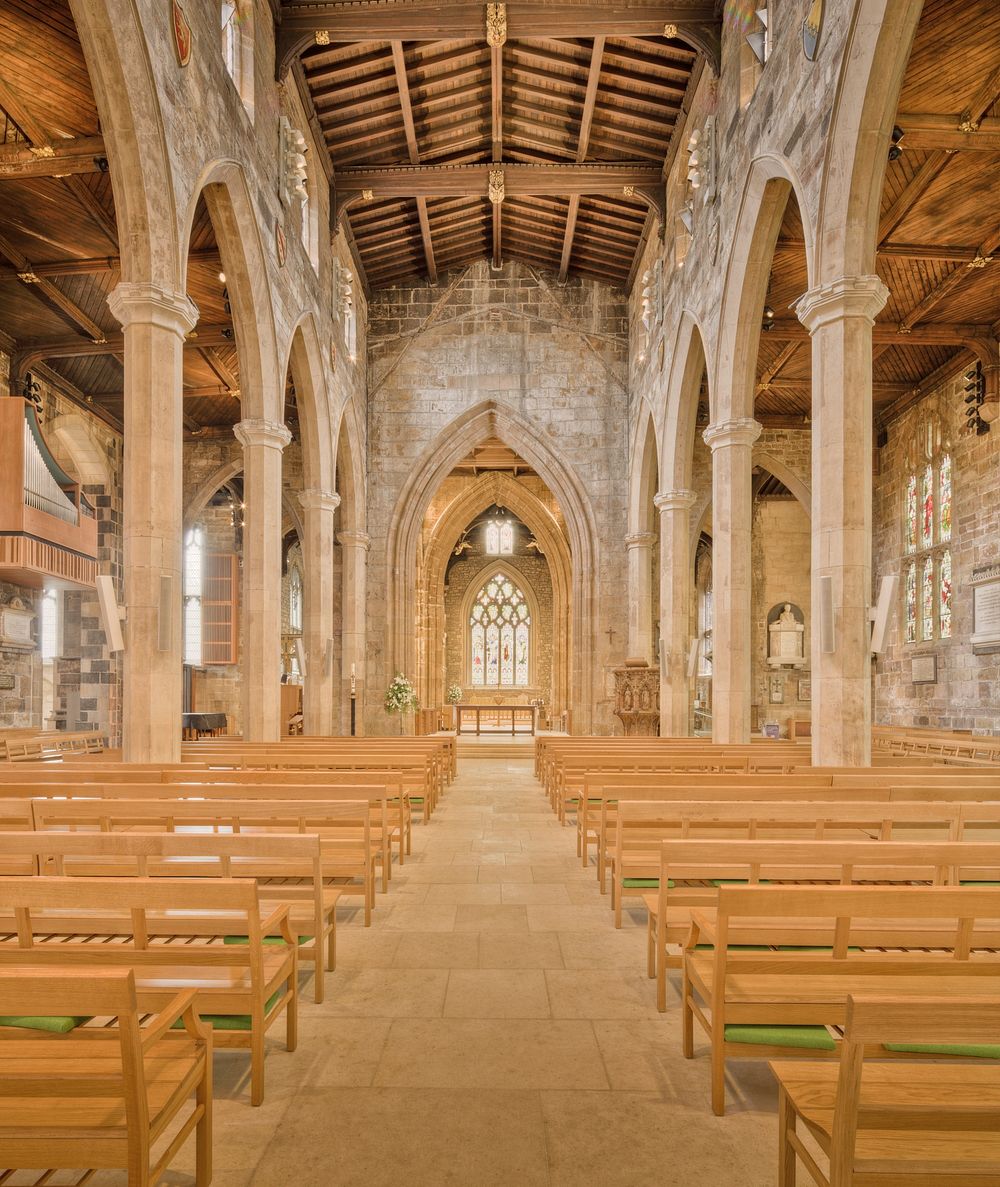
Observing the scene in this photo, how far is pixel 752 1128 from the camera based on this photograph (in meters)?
2.40

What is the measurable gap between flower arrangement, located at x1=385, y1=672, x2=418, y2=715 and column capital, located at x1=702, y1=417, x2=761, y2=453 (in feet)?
29.1

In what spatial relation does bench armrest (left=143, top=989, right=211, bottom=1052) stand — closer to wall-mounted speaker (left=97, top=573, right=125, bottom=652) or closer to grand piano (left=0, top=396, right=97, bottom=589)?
wall-mounted speaker (left=97, top=573, right=125, bottom=652)

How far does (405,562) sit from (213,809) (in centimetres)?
1453

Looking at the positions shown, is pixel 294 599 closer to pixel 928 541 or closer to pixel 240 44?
pixel 240 44

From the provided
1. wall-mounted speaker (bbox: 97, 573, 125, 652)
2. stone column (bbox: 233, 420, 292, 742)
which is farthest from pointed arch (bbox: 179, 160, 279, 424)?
wall-mounted speaker (bbox: 97, 573, 125, 652)

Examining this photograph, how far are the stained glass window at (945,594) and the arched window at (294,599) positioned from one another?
51.9 feet

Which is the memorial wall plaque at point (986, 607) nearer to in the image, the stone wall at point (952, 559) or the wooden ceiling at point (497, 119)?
the stone wall at point (952, 559)

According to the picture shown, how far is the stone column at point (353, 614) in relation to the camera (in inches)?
665

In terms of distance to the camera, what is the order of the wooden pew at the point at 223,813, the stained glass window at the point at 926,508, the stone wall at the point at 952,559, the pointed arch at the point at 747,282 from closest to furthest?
1. the wooden pew at the point at 223,813
2. the pointed arch at the point at 747,282
3. the stone wall at the point at 952,559
4. the stained glass window at the point at 926,508

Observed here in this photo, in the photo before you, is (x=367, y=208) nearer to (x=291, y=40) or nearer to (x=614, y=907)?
(x=291, y=40)

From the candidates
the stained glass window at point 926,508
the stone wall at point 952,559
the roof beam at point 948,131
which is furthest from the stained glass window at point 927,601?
the roof beam at point 948,131

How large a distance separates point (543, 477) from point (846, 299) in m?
11.4

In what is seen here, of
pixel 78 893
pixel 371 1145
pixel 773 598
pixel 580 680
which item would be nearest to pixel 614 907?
pixel 371 1145

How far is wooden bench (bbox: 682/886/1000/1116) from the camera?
217 cm
